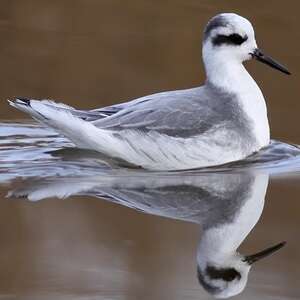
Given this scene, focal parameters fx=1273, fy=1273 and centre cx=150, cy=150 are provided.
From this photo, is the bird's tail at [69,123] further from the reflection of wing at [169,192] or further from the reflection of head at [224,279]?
the reflection of head at [224,279]

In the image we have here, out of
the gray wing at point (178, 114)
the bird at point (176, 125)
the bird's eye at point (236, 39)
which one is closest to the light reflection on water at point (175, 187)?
the bird at point (176, 125)

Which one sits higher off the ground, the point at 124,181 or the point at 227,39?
the point at 227,39

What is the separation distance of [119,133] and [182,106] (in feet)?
1.58

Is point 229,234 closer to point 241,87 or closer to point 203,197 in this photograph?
point 203,197

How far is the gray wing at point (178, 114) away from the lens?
341 inches

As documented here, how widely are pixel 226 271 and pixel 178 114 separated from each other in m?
2.11

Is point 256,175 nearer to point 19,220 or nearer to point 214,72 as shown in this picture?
point 214,72

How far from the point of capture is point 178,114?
8.74 m

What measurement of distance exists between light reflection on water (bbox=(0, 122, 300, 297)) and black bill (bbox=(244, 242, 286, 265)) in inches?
1.8

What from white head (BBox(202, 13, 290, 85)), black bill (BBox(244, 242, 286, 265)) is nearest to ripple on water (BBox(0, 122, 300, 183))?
white head (BBox(202, 13, 290, 85))

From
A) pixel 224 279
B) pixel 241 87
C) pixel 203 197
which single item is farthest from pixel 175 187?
pixel 224 279

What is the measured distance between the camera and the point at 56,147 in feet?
30.7

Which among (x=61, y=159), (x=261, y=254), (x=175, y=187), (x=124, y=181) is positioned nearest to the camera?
(x=261, y=254)

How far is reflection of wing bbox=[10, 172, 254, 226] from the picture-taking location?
25.6ft
